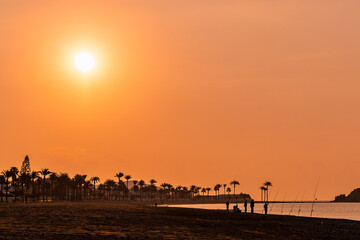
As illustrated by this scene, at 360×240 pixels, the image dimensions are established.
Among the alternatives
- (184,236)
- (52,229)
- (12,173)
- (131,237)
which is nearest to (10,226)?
(52,229)

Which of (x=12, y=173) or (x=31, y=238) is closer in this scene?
(x=31, y=238)

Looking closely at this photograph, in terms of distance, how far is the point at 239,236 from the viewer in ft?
127

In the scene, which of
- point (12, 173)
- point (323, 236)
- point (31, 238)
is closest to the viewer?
point (31, 238)

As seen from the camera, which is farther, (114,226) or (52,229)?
(114,226)

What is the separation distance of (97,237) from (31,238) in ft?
→ 13.4

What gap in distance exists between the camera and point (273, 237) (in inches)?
1565

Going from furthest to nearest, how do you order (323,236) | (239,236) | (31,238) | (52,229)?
(323,236), (239,236), (52,229), (31,238)

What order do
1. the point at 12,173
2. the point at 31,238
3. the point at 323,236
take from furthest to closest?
the point at 12,173, the point at 323,236, the point at 31,238

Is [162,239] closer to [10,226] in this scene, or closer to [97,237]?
[97,237]

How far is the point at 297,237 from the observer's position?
4081 centimetres

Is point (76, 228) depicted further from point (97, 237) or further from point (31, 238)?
point (31, 238)

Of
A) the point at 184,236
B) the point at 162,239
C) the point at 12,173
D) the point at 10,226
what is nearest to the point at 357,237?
the point at 184,236

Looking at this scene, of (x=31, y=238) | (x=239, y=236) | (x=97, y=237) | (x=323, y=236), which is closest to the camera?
(x=31, y=238)

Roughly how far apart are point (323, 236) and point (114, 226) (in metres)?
16.8
